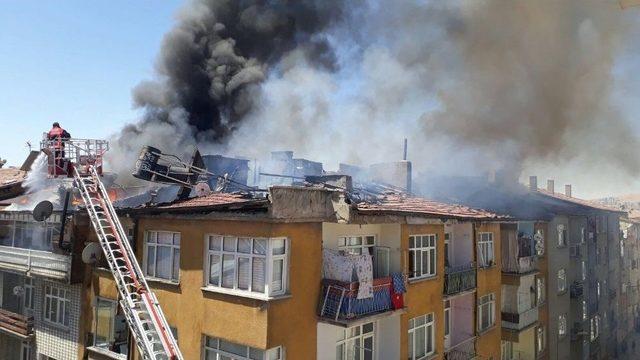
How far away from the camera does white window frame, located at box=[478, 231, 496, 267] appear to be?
16.3 metres

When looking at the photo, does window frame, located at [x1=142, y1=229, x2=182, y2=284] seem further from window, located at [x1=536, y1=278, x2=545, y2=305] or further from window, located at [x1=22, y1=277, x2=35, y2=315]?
window, located at [x1=536, y1=278, x2=545, y2=305]

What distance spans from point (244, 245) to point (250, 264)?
434mm

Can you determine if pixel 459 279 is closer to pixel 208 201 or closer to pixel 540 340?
pixel 208 201

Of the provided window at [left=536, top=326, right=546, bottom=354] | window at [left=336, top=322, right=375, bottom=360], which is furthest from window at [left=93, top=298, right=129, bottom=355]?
window at [left=536, top=326, right=546, bottom=354]

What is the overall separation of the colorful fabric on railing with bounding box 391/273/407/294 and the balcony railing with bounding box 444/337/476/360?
4.12 meters

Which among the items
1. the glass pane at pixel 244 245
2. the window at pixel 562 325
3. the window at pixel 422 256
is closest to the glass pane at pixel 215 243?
the glass pane at pixel 244 245

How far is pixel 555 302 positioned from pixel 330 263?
18.3m

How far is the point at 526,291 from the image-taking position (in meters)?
20.8

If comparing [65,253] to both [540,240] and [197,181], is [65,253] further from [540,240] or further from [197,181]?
[540,240]

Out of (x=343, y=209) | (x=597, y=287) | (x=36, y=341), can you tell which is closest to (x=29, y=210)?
(x=36, y=341)

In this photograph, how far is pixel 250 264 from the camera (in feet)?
31.2

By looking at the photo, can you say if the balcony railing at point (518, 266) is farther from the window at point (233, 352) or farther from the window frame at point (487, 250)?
the window at point (233, 352)

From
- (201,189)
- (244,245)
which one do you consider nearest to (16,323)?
(201,189)

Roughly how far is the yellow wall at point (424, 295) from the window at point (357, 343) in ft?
2.61
